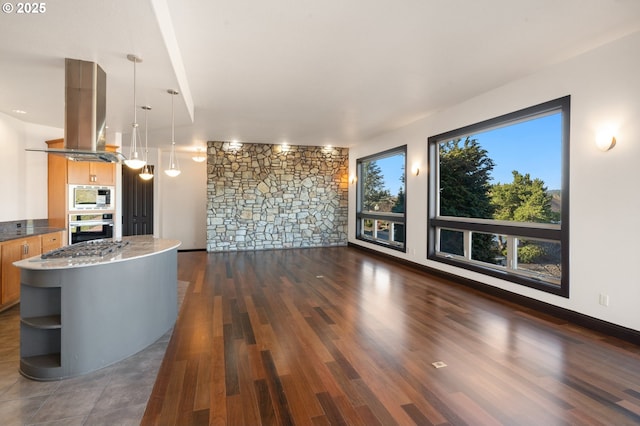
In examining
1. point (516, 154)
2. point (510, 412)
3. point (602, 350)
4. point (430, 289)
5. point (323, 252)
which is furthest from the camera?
point (323, 252)

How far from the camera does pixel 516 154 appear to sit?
184 inches

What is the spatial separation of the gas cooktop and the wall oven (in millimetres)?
2634

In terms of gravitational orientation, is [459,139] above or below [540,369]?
above

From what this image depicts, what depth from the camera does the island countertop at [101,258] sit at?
2412mm

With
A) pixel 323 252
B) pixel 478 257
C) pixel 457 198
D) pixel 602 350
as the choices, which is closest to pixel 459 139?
pixel 457 198

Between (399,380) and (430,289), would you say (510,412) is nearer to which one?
(399,380)

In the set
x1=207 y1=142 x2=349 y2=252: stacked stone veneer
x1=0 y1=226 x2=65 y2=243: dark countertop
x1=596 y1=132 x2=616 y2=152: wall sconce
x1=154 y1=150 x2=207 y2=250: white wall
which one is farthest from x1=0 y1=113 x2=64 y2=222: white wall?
x1=596 y1=132 x2=616 y2=152: wall sconce

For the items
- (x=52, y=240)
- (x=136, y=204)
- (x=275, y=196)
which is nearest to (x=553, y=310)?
(x=275, y=196)

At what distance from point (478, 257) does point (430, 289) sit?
1048mm

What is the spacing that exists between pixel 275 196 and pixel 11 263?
19.3ft

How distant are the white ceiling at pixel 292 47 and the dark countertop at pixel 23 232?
68.3 inches

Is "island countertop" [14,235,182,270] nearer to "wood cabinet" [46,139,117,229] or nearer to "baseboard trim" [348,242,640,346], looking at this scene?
"wood cabinet" [46,139,117,229]

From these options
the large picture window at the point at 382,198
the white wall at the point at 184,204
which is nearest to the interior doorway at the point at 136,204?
the white wall at the point at 184,204

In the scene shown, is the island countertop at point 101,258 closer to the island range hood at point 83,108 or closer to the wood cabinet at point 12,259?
the island range hood at point 83,108
